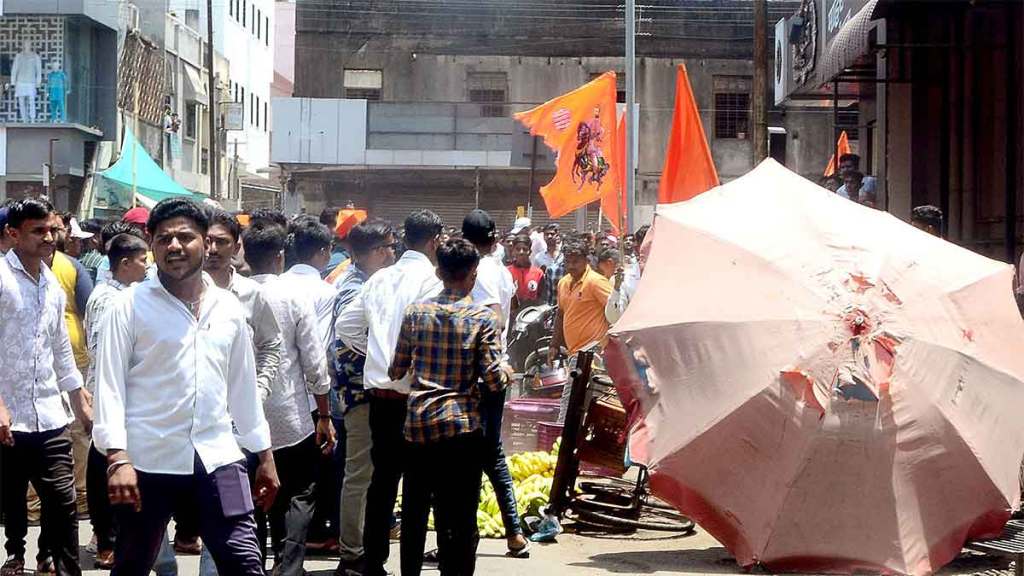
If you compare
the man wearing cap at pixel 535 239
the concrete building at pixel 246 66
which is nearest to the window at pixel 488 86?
the concrete building at pixel 246 66

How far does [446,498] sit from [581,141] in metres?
11.3

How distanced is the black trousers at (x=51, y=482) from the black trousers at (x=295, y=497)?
91 cm

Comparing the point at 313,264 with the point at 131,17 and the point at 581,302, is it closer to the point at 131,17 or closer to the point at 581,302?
the point at 581,302

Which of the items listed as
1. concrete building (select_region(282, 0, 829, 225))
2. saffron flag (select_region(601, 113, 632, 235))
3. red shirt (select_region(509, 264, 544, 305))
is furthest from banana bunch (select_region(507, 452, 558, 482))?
concrete building (select_region(282, 0, 829, 225))

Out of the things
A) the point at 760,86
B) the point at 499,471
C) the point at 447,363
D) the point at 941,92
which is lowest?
the point at 499,471

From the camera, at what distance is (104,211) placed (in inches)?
1404

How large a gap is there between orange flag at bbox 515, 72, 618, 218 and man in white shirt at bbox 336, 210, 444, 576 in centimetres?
977

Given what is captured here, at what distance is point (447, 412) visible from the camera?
6.30 metres

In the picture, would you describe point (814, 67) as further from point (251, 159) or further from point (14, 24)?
point (251, 159)

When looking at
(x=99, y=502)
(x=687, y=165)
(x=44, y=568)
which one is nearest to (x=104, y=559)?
(x=99, y=502)

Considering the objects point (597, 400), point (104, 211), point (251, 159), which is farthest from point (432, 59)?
point (597, 400)

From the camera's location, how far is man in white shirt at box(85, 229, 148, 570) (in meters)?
7.49

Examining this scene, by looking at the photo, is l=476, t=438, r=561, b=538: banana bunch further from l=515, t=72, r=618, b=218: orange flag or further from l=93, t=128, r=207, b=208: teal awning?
l=93, t=128, r=207, b=208: teal awning

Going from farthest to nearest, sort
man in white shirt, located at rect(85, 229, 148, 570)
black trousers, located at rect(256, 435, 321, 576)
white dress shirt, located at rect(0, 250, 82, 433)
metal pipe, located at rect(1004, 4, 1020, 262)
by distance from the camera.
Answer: metal pipe, located at rect(1004, 4, 1020, 262) < man in white shirt, located at rect(85, 229, 148, 570) < white dress shirt, located at rect(0, 250, 82, 433) < black trousers, located at rect(256, 435, 321, 576)
